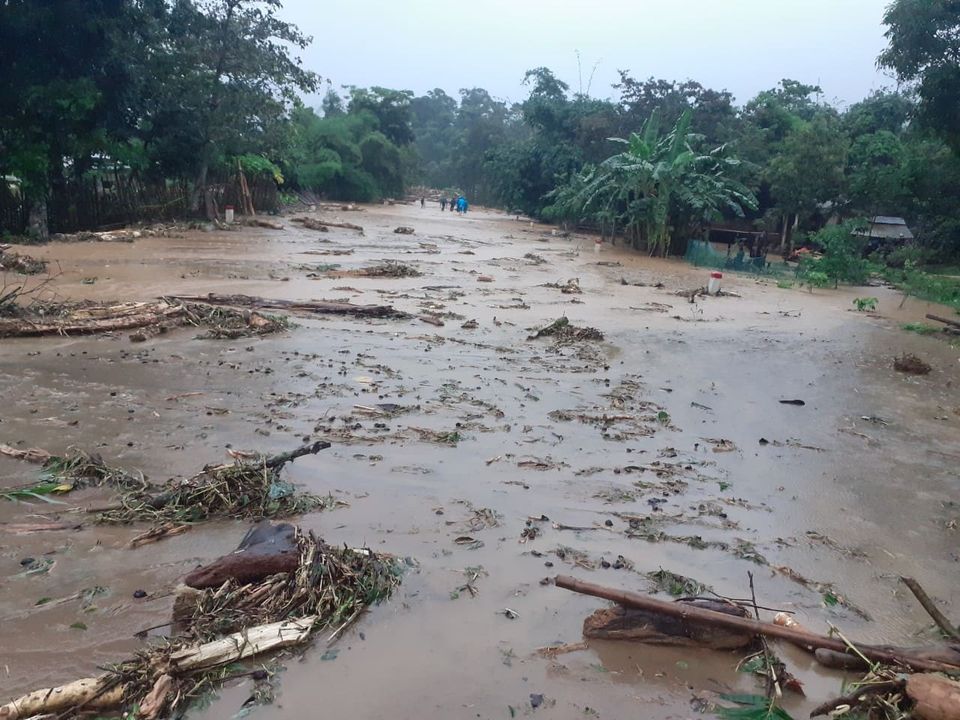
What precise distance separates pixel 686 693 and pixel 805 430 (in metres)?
4.90

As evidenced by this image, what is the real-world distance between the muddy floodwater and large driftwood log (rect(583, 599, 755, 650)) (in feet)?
0.25

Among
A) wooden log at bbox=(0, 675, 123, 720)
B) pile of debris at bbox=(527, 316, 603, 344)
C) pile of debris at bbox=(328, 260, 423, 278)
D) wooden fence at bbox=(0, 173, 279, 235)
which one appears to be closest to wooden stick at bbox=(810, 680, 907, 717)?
wooden log at bbox=(0, 675, 123, 720)

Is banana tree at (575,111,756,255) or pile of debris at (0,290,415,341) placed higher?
banana tree at (575,111,756,255)

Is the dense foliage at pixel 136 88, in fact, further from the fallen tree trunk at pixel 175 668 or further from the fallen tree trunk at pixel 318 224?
the fallen tree trunk at pixel 175 668

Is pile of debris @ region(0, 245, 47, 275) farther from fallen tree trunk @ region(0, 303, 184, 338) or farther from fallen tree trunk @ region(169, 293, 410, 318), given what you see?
fallen tree trunk @ region(0, 303, 184, 338)

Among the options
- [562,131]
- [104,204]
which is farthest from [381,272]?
[562,131]

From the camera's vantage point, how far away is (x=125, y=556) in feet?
12.6

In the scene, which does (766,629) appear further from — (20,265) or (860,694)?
(20,265)

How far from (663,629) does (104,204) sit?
21082mm

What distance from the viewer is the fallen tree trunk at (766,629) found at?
299 centimetres

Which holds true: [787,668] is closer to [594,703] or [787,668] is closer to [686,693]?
[686,693]

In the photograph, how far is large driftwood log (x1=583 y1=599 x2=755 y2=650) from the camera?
3.32 metres

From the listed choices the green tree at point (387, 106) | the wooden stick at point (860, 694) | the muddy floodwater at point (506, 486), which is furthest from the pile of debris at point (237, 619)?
the green tree at point (387, 106)

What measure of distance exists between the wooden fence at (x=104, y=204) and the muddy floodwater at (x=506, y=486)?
729cm
